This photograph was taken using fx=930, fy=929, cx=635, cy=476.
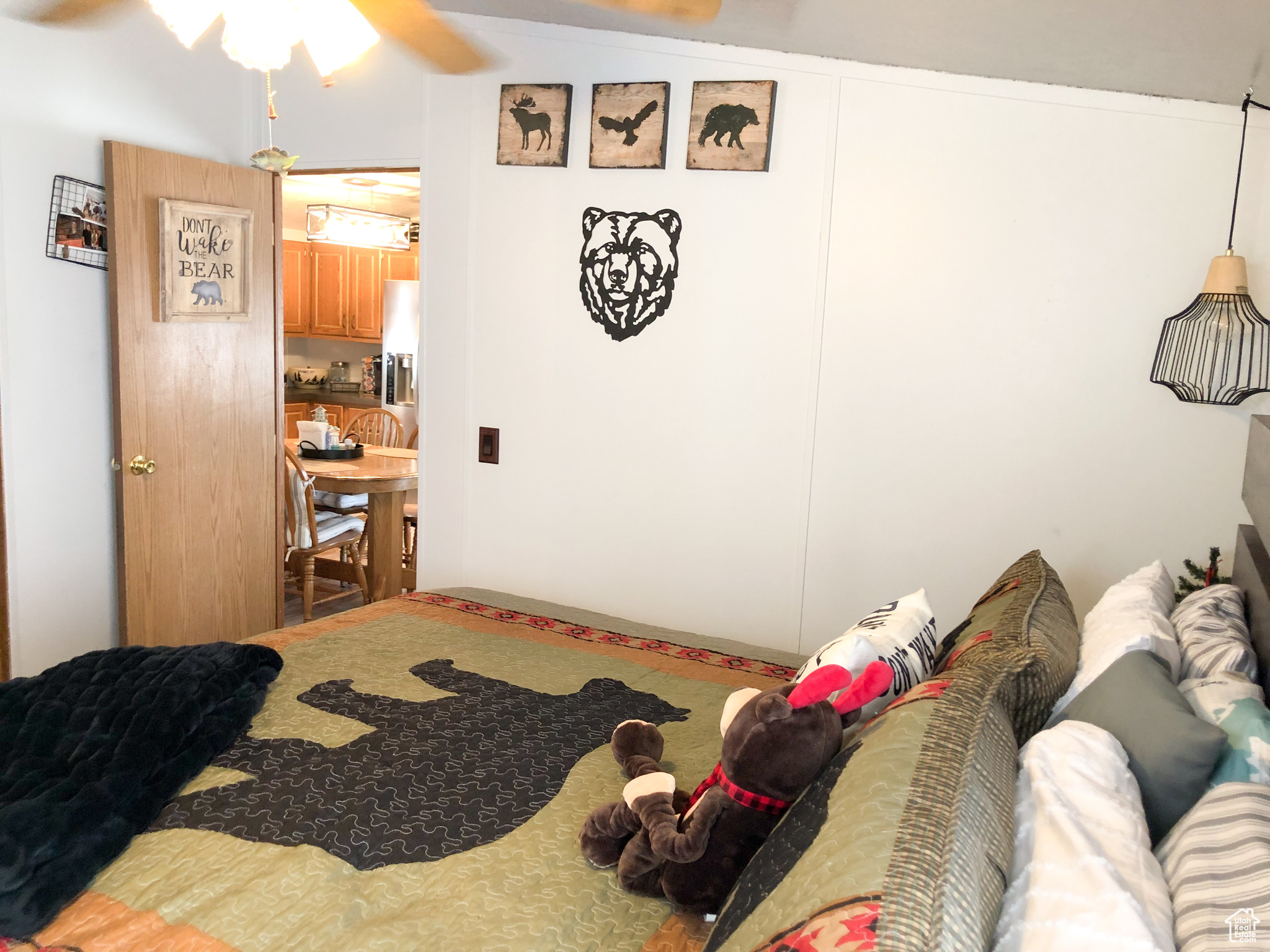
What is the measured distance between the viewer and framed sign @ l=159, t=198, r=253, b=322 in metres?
3.14

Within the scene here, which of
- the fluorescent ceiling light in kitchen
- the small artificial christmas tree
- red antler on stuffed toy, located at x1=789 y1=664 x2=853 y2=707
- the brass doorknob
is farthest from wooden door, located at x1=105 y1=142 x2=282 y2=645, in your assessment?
the small artificial christmas tree

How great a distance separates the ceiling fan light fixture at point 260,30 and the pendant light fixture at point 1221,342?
2.05 m

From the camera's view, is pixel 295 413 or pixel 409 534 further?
pixel 295 413

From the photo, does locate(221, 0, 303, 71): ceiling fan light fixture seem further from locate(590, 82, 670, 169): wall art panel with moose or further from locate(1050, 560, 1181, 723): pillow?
locate(1050, 560, 1181, 723): pillow

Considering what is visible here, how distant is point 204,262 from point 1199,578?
3208mm

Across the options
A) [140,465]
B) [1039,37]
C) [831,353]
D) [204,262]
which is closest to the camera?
[1039,37]

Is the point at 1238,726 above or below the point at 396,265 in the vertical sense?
below

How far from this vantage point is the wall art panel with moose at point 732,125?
2.66m

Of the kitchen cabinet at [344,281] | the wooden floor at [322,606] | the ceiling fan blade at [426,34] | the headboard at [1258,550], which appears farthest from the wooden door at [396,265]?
the headboard at [1258,550]

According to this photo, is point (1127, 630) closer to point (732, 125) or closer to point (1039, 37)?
point (1039, 37)

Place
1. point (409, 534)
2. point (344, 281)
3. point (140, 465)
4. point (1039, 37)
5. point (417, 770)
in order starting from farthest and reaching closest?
point (344, 281) < point (409, 534) < point (140, 465) < point (1039, 37) < point (417, 770)

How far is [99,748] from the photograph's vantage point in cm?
149

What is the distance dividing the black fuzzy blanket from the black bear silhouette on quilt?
68 millimetres

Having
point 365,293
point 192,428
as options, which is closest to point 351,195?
point 365,293
